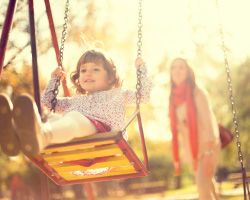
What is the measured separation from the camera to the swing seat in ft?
9.20

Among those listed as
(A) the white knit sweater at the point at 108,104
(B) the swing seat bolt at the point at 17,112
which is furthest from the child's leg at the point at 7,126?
(A) the white knit sweater at the point at 108,104

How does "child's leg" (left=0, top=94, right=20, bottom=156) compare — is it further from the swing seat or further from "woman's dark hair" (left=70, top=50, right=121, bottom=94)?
"woman's dark hair" (left=70, top=50, right=121, bottom=94)

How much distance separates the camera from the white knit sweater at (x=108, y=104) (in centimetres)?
350

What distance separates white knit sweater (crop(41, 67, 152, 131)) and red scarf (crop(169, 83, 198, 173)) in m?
0.83

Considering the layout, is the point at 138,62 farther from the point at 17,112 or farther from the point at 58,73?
the point at 17,112

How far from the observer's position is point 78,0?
A: 10.8 meters

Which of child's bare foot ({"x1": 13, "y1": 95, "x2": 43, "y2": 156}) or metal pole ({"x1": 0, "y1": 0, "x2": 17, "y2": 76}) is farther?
metal pole ({"x1": 0, "y1": 0, "x2": 17, "y2": 76})

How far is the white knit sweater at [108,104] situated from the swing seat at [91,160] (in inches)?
11.2

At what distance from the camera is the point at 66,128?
9.21 ft

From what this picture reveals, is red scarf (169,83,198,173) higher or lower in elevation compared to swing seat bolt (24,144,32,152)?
higher

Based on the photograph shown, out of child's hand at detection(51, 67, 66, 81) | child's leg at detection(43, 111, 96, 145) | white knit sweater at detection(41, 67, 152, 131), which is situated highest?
Result: child's hand at detection(51, 67, 66, 81)

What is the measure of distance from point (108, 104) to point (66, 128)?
760mm

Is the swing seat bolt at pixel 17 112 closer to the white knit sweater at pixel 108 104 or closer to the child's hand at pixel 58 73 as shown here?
the white knit sweater at pixel 108 104

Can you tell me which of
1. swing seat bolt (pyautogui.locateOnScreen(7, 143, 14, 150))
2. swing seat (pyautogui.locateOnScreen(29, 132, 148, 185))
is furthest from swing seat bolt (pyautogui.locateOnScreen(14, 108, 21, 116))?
swing seat (pyautogui.locateOnScreen(29, 132, 148, 185))
